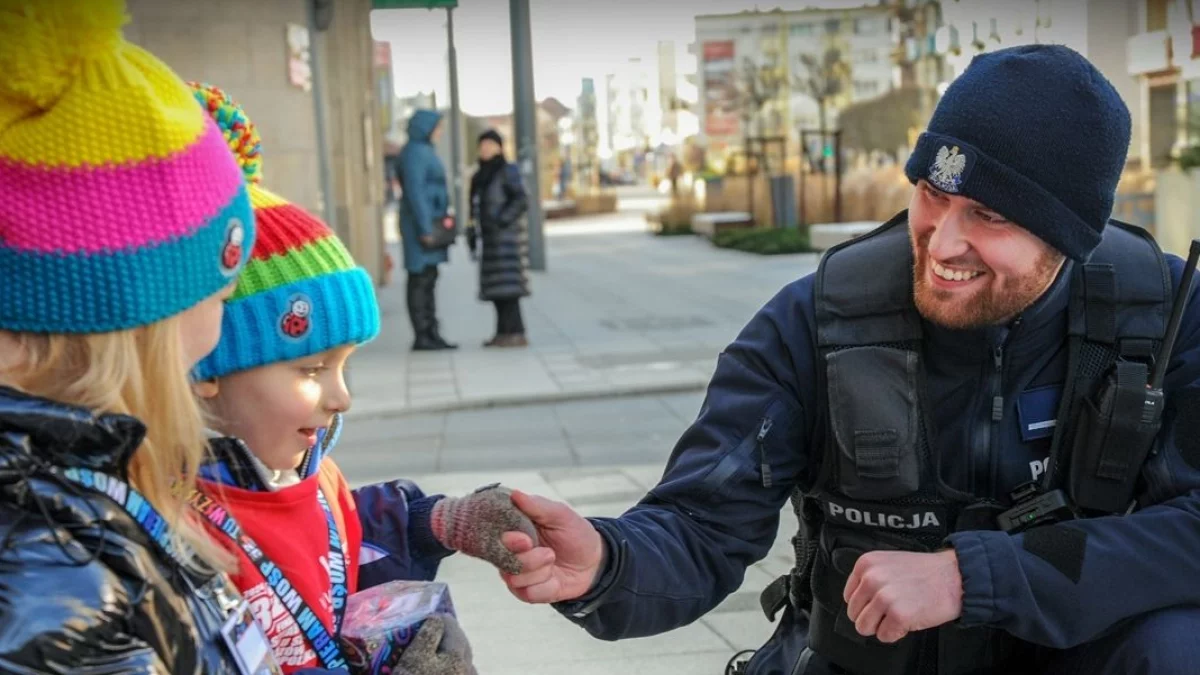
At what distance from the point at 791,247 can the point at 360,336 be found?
1998cm

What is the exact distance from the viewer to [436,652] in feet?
7.75

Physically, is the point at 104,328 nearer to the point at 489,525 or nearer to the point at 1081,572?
the point at 489,525

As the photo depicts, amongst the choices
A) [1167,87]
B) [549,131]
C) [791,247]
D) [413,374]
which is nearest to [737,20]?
[549,131]

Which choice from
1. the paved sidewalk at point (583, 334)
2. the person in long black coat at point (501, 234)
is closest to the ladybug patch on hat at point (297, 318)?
the paved sidewalk at point (583, 334)

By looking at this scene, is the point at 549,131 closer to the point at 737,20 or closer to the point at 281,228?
the point at 737,20

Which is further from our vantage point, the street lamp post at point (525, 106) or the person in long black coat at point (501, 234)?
the street lamp post at point (525, 106)

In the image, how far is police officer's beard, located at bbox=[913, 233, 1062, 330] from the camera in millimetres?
2566

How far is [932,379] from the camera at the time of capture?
104 inches

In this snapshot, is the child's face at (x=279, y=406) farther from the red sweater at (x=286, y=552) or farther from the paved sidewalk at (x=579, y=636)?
the paved sidewalk at (x=579, y=636)

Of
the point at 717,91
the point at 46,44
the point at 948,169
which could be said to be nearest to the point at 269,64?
the point at 948,169

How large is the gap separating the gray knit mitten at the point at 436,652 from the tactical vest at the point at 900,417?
27.2 inches

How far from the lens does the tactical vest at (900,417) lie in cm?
255

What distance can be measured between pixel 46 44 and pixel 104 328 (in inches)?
13.1

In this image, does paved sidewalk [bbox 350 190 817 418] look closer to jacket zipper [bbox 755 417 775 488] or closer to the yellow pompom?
jacket zipper [bbox 755 417 775 488]
